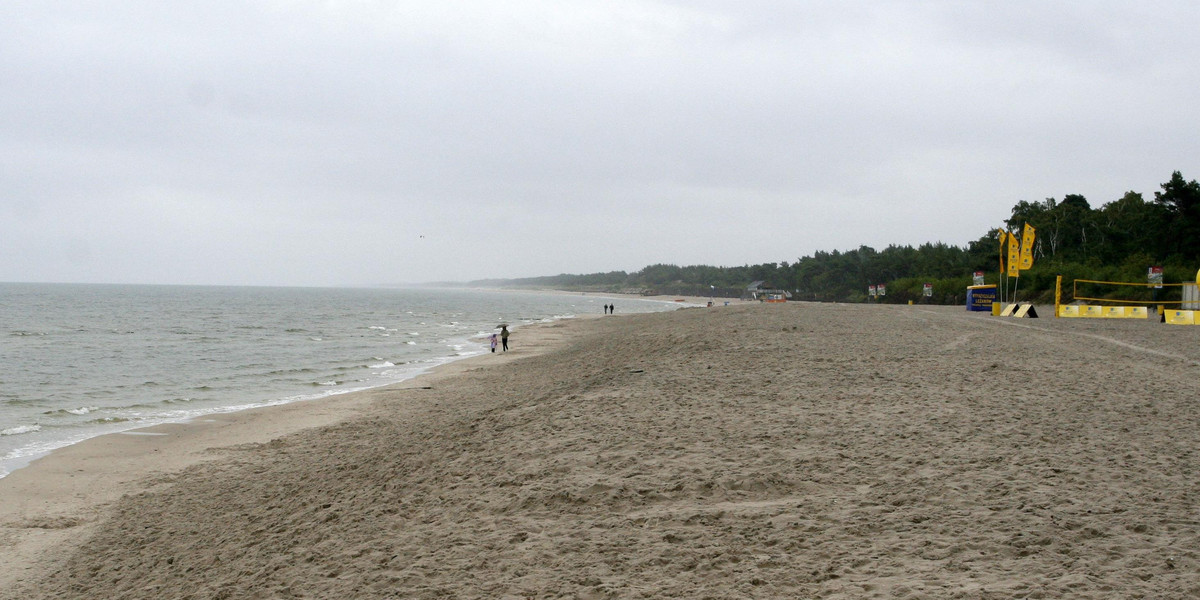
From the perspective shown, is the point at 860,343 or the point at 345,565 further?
the point at 860,343

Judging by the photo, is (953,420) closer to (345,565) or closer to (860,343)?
(345,565)

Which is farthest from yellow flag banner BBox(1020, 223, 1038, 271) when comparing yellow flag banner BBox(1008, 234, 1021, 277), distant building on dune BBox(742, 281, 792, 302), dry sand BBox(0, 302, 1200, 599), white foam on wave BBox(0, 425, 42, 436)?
distant building on dune BBox(742, 281, 792, 302)

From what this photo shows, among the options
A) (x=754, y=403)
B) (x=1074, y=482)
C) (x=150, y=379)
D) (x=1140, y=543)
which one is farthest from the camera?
(x=150, y=379)

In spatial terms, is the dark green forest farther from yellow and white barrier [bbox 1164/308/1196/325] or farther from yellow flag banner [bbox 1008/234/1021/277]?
yellow and white barrier [bbox 1164/308/1196/325]

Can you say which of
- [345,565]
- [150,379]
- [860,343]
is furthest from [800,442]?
[150,379]

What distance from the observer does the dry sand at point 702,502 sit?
15.3 ft

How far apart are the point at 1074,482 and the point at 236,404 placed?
17334 millimetres

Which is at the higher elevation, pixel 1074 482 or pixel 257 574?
pixel 1074 482

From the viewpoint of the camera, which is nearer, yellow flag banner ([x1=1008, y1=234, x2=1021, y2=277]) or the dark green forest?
yellow flag banner ([x1=1008, y1=234, x2=1021, y2=277])

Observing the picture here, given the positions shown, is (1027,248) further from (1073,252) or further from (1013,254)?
(1073,252)

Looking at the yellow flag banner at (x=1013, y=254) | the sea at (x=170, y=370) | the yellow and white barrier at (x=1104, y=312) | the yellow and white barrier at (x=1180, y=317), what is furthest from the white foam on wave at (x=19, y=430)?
the yellow flag banner at (x=1013, y=254)

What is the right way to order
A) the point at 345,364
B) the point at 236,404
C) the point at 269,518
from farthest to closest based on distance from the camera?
1. the point at 345,364
2. the point at 236,404
3. the point at 269,518

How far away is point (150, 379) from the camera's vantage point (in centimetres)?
2233

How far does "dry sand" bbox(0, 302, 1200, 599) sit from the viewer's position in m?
4.66
